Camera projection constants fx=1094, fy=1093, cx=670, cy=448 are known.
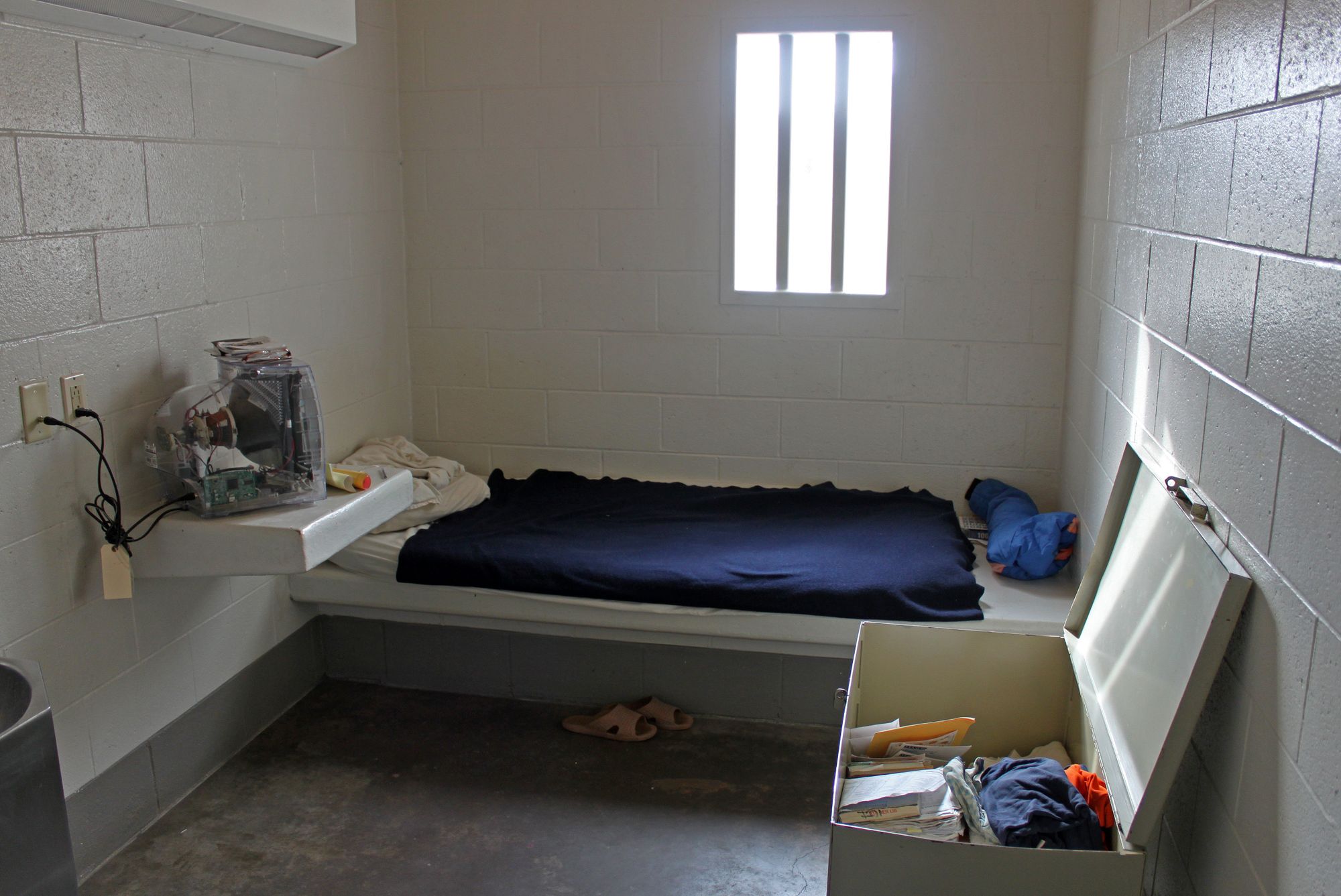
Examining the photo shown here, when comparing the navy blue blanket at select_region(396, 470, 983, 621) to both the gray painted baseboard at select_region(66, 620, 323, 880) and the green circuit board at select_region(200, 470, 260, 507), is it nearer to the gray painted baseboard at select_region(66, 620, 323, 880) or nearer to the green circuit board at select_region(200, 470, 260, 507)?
the gray painted baseboard at select_region(66, 620, 323, 880)

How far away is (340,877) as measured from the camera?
2.47 metres

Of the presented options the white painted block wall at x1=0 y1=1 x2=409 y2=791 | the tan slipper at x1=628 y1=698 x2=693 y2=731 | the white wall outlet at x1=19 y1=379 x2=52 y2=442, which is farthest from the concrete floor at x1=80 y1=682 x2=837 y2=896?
the white wall outlet at x1=19 y1=379 x2=52 y2=442

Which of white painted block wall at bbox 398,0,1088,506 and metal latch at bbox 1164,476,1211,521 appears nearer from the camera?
metal latch at bbox 1164,476,1211,521

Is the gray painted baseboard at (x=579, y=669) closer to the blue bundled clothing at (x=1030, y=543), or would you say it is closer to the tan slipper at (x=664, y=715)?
the tan slipper at (x=664, y=715)

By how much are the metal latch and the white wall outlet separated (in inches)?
88.5

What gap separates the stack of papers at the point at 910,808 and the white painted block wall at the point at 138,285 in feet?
5.71

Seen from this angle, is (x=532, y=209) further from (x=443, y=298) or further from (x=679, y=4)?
(x=679, y=4)

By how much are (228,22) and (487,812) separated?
6.55 feet

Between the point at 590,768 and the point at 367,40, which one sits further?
the point at 367,40

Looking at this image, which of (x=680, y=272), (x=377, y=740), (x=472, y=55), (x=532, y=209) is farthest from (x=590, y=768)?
(x=472, y=55)

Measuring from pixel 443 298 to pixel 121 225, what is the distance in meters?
1.46

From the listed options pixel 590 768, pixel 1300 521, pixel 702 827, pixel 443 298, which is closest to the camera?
pixel 1300 521

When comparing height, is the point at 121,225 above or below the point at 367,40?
below

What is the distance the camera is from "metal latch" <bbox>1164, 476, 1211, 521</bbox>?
1.82 metres
